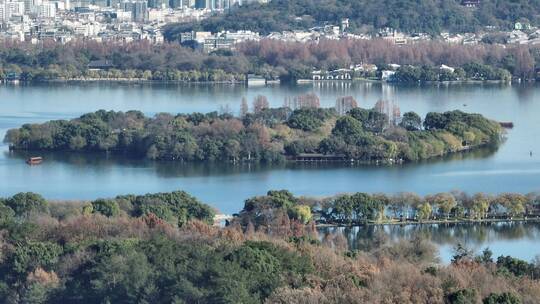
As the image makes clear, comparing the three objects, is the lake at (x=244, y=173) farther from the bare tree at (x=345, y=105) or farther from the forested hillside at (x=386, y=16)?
the forested hillside at (x=386, y=16)

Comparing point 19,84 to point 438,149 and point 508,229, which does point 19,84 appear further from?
point 508,229

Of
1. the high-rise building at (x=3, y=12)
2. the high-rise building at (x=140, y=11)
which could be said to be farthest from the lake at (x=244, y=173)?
the high-rise building at (x=140, y=11)

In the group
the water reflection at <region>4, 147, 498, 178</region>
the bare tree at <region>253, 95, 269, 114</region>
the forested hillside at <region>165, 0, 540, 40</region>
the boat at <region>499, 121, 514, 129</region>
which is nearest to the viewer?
the water reflection at <region>4, 147, 498, 178</region>

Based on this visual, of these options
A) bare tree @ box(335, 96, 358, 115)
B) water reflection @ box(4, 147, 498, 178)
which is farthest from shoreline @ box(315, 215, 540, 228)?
bare tree @ box(335, 96, 358, 115)

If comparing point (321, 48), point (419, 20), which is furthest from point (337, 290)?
point (419, 20)

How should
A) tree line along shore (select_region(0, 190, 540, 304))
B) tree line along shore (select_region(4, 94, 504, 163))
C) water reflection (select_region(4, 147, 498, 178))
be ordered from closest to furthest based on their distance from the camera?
1. tree line along shore (select_region(0, 190, 540, 304))
2. water reflection (select_region(4, 147, 498, 178))
3. tree line along shore (select_region(4, 94, 504, 163))

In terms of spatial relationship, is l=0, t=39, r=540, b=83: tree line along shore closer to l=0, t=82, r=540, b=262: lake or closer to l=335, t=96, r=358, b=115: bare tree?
l=0, t=82, r=540, b=262: lake
